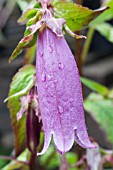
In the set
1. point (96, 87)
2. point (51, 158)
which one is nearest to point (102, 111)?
point (96, 87)

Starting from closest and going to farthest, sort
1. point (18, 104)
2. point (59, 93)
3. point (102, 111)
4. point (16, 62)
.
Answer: point (59, 93) < point (18, 104) < point (102, 111) < point (16, 62)

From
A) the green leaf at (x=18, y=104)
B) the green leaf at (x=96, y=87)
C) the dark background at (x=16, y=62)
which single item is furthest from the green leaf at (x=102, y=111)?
the dark background at (x=16, y=62)

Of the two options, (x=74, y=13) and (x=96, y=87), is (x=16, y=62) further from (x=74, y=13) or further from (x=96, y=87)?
(x=74, y=13)

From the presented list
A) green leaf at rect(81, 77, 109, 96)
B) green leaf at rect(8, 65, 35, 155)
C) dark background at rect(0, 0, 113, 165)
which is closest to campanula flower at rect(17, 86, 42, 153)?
green leaf at rect(8, 65, 35, 155)

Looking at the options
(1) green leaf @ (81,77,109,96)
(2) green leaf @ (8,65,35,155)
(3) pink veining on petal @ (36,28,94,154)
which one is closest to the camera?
(3) pink veining on petal @ (36,28,94,154)

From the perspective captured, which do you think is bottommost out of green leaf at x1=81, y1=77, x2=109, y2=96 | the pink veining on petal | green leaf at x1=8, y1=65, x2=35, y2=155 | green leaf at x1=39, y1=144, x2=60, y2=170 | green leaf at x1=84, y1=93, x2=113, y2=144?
green leaf at x1=39, y1=144, x2=60, y2=170

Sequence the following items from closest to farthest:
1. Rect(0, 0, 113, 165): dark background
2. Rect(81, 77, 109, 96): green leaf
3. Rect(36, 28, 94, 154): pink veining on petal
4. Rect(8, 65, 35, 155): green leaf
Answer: Rect(36, 28, 94, 154): pink veining on petal
Rect(8, 65, 35, 155): green leaf
Rect(81, 77, 109, 96): green leaf
Rect(0, 0, 113, 165): dark background

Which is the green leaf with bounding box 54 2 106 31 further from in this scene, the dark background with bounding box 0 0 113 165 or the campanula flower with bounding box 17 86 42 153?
the dark background with bounding box 0 0 113 165
